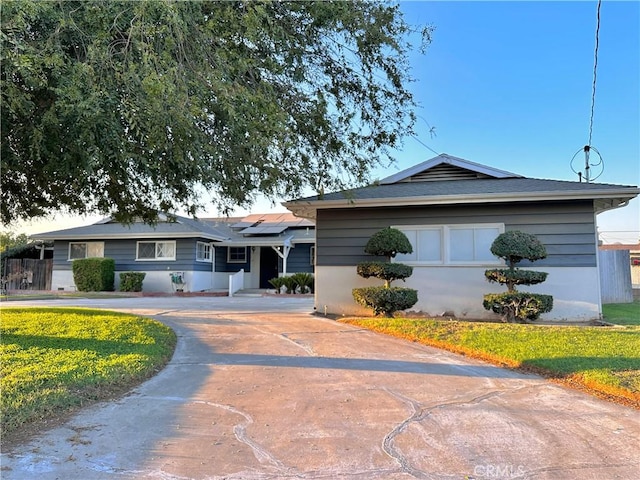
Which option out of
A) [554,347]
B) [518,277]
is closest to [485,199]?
[518,277]

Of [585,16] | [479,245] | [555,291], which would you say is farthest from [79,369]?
[585,16]

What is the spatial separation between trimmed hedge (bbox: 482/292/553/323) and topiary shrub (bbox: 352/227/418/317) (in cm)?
167

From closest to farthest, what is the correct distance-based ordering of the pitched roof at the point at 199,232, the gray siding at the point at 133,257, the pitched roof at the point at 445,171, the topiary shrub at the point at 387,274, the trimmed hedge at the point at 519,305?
the trimmed hedge at the point at 519,305 < the topiary shrub at the point at 387,274 < the pitched roof at the point at 445,171 < the gray siding at the point at 133,257 < the pitched roof at the point at 199,232

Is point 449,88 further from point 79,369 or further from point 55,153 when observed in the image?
point 79,369

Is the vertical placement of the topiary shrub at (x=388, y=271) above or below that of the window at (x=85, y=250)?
below

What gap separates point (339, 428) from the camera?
3695 millimetres

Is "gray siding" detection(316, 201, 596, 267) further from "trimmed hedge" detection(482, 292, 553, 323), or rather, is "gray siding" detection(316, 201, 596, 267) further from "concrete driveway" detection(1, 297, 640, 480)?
"concrete driveway" detection(1, 297, 640, 480)

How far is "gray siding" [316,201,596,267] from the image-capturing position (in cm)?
986

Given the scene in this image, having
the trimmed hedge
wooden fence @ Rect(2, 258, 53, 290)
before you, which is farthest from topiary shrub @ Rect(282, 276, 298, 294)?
wooden fence @ Rect(2, 258, 53, 290)

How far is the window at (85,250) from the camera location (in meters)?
22.2

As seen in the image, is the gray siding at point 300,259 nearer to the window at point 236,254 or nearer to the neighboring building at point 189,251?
the neighboring building at point 189,251

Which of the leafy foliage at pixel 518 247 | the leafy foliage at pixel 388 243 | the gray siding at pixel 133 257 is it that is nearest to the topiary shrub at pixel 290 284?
the gray siding at pixel 133 257

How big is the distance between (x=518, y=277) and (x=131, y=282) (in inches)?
682

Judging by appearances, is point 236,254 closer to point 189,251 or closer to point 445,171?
point 189,251
